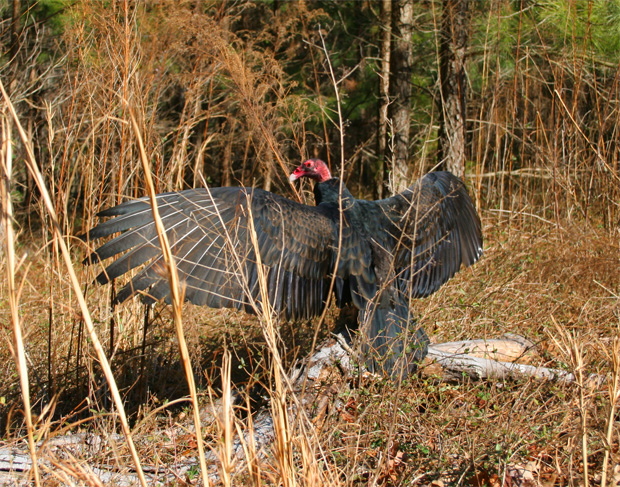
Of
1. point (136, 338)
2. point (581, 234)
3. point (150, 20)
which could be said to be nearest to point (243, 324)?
point (136, 338)

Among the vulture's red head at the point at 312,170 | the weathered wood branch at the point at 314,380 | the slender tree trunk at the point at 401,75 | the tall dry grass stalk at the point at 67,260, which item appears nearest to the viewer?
the tall dry grass stalk at the point at 67,260

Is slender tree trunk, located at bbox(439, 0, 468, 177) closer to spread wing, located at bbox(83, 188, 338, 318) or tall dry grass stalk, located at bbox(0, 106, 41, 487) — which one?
spread wing, located at bbox(83, 188, 338, 318)

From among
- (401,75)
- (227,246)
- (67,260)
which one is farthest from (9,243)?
(401,75)

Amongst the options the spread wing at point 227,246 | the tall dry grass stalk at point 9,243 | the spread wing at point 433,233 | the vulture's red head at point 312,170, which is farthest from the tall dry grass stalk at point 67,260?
the vulture's red head at point 312,170

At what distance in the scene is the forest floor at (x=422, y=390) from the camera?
2008mm

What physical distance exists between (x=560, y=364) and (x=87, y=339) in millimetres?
2183

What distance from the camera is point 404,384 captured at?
2.43 meters

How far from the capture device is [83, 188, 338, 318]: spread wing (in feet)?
8.32

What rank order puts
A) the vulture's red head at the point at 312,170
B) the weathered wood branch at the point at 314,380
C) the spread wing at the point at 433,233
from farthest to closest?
1. the vulture's red head at the point at 312,170
2. the spread wing at the point at 433,233
3. the weathered wood branch at the point at 314,380

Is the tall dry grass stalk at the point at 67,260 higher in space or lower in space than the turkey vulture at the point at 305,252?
higher

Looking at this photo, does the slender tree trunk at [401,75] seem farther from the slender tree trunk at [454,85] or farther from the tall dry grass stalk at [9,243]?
the tall dry grass stalk at [9,243]

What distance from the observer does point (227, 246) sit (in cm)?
257

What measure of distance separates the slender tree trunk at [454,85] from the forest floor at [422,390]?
2.72ft

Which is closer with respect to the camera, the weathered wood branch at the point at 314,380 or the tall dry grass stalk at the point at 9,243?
the tall dry grass stalk at the point at 9,243
